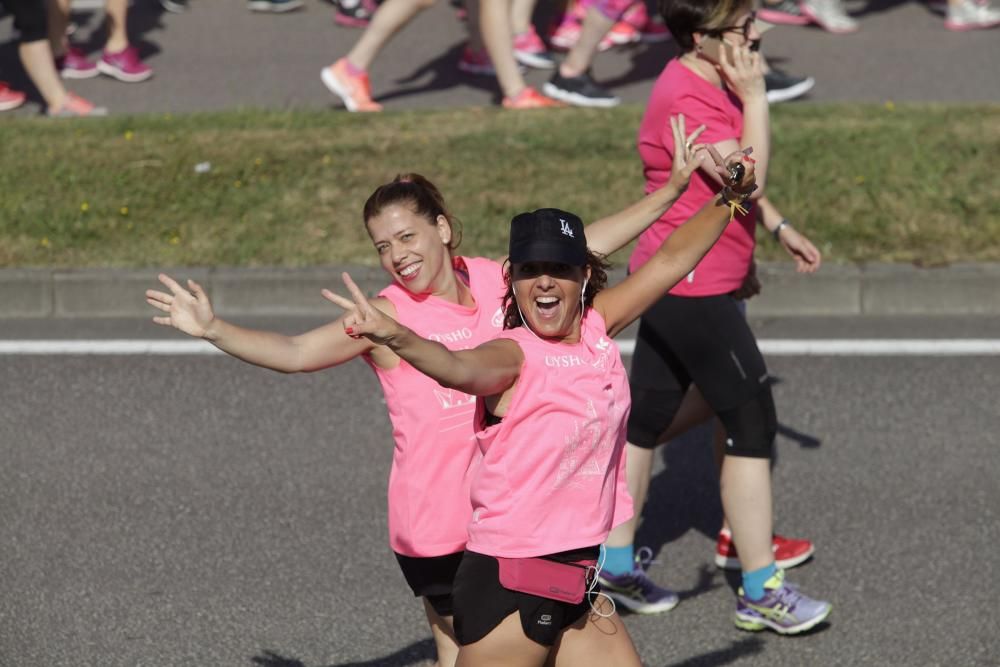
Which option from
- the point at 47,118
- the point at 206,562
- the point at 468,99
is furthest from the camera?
the point at 468,99

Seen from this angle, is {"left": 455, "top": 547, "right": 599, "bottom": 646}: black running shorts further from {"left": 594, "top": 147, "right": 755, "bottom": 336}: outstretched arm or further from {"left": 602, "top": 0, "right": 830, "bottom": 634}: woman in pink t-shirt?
{"left": 602, "top": 0, "right": 830, "bottom": 634}: woman in pink t-shirt

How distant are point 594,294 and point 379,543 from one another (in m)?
2.29

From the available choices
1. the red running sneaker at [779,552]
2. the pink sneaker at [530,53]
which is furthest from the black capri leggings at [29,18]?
the red running sneaker at [779,552]

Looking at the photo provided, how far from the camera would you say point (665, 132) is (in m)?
5.29

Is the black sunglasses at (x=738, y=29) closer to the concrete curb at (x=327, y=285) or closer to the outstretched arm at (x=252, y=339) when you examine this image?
the outstretched arm at (x=252, y=339)

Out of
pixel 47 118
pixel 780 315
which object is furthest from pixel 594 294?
pixel 47 118

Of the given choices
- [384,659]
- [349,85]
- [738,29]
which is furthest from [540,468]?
[349,85]

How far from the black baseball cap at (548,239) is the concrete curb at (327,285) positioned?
4790 mm

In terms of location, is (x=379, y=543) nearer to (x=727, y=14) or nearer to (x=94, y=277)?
(x=727, y=14)

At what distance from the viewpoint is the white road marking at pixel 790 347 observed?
791 cm

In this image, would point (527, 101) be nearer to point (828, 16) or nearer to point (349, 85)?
point (349, 85)

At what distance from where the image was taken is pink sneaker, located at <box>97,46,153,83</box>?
12125 mm

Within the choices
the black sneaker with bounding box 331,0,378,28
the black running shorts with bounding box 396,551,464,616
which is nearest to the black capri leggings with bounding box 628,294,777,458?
the black running shorts with bounding box 396,551,464,616

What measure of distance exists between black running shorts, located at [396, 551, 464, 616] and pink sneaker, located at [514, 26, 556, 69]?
8.04 meters
